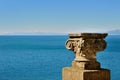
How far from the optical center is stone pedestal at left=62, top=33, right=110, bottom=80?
5.93 meters

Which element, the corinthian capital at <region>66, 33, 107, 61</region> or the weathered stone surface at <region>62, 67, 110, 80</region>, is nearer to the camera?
the weathered stone surface at <region>62, 67, 110, 80</region>

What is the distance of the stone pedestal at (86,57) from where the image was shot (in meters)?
5.93

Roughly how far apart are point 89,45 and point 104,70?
0.45 meters

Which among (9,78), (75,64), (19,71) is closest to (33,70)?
(19,71)

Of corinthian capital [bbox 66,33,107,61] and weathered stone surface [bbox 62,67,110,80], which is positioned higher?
corinthian capital [bbox 66,33,107,61]

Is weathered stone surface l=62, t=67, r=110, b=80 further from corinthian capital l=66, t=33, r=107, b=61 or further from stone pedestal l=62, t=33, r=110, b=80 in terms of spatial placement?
corinthian capital l=66, t=33, r=107, b=61

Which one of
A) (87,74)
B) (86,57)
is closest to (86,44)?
(86,57)

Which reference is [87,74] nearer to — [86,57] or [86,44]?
[86,57]

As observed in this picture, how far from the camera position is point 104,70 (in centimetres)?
601

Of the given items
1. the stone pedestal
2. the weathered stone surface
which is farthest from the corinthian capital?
the weathered stone surface

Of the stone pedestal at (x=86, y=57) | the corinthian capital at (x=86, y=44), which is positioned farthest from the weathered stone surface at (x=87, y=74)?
the corinthian capital at (x=86, y=44)

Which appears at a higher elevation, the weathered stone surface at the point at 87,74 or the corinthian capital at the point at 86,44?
the corinthian capital at the point at 86,44

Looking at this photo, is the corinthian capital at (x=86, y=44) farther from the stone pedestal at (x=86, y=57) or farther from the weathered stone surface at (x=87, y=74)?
the weathered stone surface at (x=87, y=74)

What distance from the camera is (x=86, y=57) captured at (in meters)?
6.13
